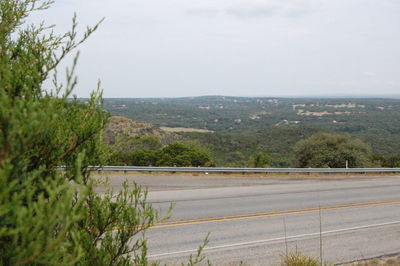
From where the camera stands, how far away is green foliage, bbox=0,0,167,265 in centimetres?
213

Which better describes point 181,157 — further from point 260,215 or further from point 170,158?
point 260,215

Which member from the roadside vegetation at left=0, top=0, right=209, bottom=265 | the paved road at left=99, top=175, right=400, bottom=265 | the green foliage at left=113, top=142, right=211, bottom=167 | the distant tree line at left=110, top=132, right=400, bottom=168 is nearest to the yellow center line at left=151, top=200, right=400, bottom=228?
the paved road at left=99, top=175, right=400, bottom=265

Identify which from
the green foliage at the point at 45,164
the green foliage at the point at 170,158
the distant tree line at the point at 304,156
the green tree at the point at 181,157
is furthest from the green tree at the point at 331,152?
the green foliage at the point at 45,164

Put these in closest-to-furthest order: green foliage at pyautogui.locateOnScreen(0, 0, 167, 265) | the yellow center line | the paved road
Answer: green foliage at pyautogui.locateOnScreen(0, 0, 167, 265)
the paved road
the yellow center line

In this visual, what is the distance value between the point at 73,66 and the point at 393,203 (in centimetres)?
1414

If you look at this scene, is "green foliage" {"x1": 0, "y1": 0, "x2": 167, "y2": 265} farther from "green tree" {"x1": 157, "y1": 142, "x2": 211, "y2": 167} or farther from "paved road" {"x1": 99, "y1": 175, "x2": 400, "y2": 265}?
"green tree" {"x1": 157, "y1": 142, "x2": 211, "y2": 167}

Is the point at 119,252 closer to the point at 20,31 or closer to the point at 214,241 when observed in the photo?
the point at 20,31

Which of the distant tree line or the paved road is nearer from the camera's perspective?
the paved road

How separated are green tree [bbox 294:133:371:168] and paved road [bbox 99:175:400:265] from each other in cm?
804

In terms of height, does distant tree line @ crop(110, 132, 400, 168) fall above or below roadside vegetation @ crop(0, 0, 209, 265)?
below

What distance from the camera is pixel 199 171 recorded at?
19016 millimetres

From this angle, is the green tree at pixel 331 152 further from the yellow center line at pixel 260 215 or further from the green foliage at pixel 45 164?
the green foliage at pixel 45 164

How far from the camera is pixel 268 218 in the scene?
37.4 feet

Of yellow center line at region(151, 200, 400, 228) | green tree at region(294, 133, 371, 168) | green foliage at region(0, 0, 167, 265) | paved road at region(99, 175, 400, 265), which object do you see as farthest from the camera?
green tree at region(294, 133, 371, 168)
